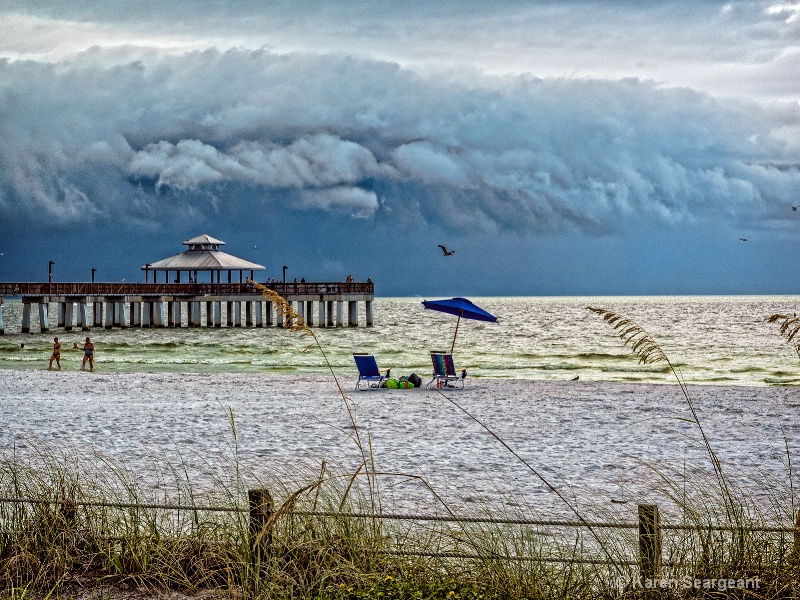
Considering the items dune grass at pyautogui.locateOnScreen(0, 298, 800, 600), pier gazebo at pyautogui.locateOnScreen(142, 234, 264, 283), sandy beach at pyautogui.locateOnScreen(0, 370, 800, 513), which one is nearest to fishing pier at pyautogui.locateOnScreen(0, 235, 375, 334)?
pier gazebo at pyautogui.locateOnScreen(142, 234, 264, 283)

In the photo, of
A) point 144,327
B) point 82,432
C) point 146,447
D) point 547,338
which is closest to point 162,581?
point 146,447

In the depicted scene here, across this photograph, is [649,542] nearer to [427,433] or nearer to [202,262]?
[427,433]

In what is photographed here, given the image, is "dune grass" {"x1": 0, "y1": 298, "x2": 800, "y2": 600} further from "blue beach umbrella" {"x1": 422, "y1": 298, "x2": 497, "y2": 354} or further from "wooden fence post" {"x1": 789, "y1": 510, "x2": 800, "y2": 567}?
"blue beach umbrella" {"x1": 422, "y1": 298, "x2": 497, "y2": 354}

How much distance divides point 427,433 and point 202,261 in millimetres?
49799

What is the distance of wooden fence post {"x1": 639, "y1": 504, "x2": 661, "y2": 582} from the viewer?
13.2ft

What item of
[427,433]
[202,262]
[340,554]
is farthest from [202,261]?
[340,554]

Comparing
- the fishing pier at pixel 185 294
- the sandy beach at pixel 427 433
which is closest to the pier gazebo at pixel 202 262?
the fishing pier at pixel 185 294

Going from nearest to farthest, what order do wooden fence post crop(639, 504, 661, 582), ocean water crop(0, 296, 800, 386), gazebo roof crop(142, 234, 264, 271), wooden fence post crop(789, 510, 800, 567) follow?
wooden fence post crop(639, 504, 661, 582) → wooden fence post crop(789, 510, 800, 567) → ocean water crop(0, 296, 800, 386) → gazebo roof crop(142, 234, 264, 271)

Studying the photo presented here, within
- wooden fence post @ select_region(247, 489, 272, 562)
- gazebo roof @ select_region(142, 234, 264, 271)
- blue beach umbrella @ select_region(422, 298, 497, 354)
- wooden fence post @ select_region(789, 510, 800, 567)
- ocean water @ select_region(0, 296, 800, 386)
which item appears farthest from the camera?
gazebo roof @ select_region(142, 234, 264, 271)

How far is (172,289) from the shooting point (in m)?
59.4

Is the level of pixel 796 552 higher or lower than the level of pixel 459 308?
lower

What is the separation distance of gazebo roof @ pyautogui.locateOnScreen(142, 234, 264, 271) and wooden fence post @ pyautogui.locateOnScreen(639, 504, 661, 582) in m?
55.4

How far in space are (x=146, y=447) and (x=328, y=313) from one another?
164 ft

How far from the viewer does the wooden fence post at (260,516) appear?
173 inches
